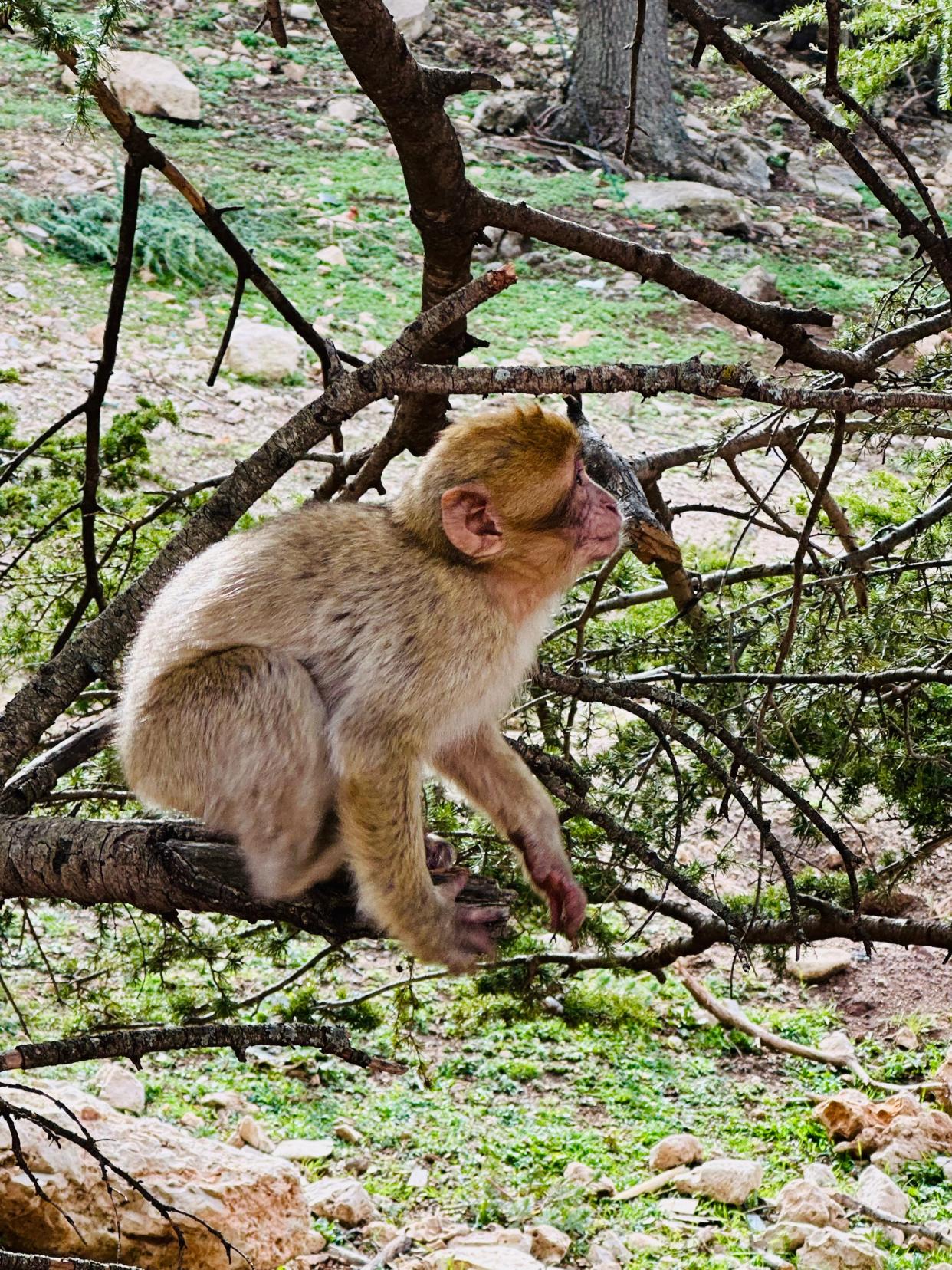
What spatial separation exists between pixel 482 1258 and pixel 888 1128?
1715 millimetres

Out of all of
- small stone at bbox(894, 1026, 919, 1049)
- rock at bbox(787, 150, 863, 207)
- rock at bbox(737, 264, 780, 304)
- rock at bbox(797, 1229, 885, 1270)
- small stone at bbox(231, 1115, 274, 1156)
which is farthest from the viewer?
rock at bbox(787, 150, 863, 207)

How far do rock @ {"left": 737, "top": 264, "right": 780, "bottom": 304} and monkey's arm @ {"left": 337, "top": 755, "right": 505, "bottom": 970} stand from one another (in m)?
10.3

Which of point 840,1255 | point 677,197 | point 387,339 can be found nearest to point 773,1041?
point 840,1255

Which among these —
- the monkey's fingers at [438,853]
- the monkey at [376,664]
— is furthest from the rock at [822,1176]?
the monkey's fingers at [438,853]

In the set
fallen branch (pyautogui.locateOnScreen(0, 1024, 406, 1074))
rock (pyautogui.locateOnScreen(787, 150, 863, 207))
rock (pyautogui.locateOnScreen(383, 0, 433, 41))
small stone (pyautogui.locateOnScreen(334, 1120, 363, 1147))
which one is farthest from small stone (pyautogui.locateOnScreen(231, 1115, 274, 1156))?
rock (pyautogui.locateOnScreen(383, 0, 433, 41))

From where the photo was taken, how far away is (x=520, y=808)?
353cm

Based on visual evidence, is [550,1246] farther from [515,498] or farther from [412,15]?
[412,15]

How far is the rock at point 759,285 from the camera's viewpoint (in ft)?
41.6

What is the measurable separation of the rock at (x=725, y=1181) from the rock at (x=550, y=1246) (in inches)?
21.6

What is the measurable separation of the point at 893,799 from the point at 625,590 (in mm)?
1448

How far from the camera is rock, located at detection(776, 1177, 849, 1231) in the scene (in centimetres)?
453

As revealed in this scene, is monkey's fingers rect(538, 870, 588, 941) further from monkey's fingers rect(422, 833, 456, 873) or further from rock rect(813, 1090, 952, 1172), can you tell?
rock rect(813, 1090, 952, 1172)

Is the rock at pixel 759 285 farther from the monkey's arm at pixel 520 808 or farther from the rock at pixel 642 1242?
the monkey's arm at pixel 520 808

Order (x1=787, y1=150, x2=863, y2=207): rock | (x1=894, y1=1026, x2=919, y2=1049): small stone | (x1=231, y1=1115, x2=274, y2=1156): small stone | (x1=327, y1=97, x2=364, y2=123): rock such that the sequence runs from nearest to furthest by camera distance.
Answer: (x1=231, y1=1115, x2=274, y2=1156): small stone < (x1=894, y1=1026, x2=919, y2=1049): small stone < (x1=327, y1=97, x2=364, y2=123): rock < (x1=787, y1=150, x2=863, y2=207): rock
